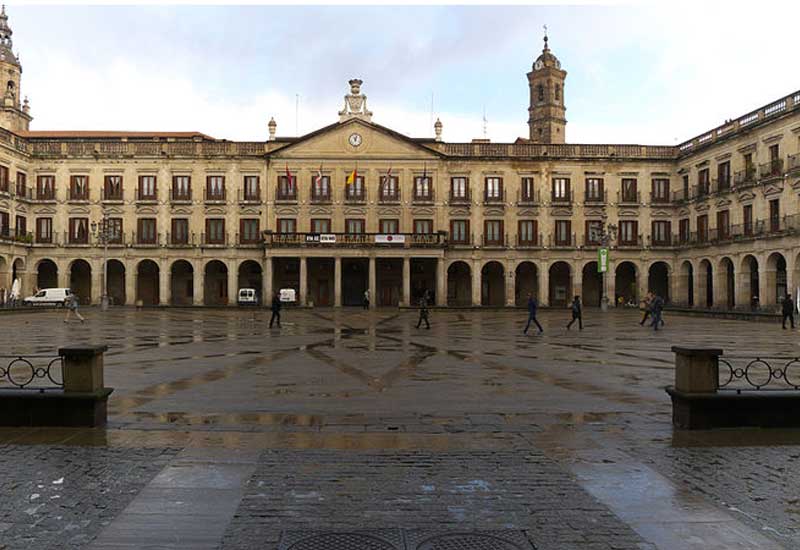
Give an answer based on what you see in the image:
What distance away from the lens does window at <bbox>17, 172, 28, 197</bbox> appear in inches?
2131

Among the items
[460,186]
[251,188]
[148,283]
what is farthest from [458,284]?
[148,283]

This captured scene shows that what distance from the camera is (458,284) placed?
199 ft

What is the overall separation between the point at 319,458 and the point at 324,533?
213 cm

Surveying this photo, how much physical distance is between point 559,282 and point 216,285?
3148 cm

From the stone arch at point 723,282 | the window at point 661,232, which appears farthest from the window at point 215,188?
the stone arch at point 723,282

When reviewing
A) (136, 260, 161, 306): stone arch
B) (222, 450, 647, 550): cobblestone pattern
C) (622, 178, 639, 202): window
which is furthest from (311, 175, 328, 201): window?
(222, 450, 647, 550): cobblestone pattern

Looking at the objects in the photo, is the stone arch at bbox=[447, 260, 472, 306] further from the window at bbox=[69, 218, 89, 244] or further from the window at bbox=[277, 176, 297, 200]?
the window at bbox=[69, 218, 89, 244]

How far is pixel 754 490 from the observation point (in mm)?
6043

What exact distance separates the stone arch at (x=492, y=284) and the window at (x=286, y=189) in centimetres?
1817

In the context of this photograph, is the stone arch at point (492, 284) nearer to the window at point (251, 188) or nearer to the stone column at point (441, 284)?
the stone column at point (441, 284)

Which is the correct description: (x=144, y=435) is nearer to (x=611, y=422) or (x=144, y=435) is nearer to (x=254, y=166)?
(x=611, y=422)

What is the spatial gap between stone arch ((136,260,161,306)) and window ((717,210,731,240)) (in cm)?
4714

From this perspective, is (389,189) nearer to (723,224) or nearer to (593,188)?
(593,188)

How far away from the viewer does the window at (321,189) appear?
56812mm
